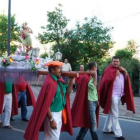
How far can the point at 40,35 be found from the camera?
21688 mm

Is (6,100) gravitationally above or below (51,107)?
below

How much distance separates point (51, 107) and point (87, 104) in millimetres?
1856

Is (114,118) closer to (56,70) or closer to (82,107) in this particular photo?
(82,107)

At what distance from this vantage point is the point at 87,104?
20.6 feet

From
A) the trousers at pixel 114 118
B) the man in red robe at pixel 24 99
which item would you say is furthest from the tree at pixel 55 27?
the trousers at pixel 114 118

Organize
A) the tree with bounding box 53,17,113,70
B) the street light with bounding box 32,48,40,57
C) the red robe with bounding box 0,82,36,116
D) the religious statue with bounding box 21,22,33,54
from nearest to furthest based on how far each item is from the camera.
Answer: the street light with bounding box 32,48,40,57, the religious statue with bounding box 21,22,33,54, the red robe with bounding box 0,82,36,116, the tree with bounding box 53,17,113,70

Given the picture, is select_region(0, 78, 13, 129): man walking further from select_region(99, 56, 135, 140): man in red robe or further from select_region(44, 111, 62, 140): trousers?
select_region(44, 111, 62, 140): trousers

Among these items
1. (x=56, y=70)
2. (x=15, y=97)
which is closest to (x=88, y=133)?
(x=15, y=97)

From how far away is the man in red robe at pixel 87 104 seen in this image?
6164 millimetres

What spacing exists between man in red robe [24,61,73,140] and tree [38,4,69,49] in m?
16.8

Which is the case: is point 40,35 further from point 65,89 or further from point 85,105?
point 65,89

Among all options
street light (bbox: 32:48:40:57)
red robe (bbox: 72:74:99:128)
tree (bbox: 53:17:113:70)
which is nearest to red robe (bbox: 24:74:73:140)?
red robe (bbox: 72:74:99:128)

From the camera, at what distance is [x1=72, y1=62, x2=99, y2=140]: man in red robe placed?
616 cm

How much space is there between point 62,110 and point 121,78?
2.83 meters
